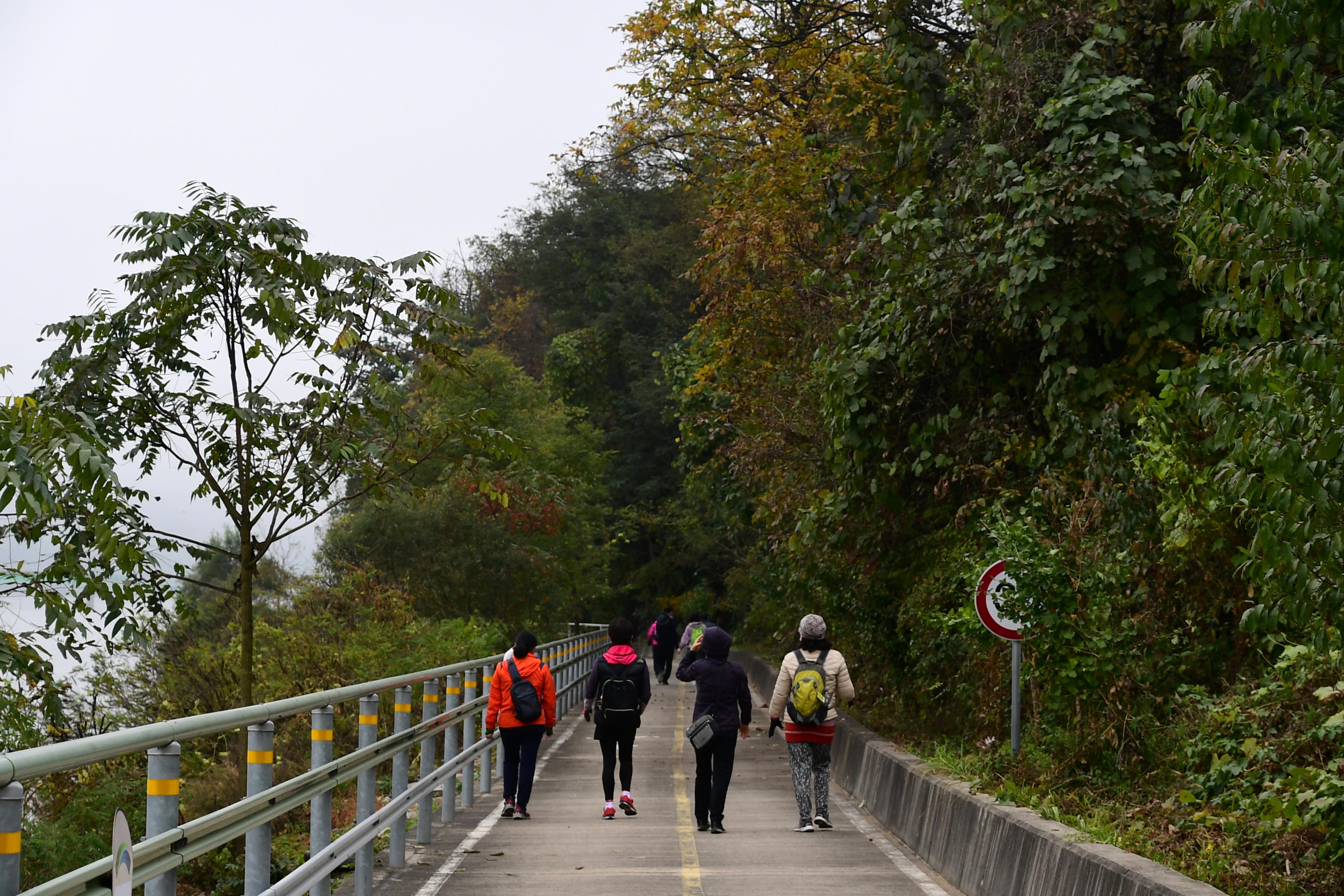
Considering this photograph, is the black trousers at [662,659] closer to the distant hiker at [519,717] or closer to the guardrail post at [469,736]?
the guardrail post at [469,736]

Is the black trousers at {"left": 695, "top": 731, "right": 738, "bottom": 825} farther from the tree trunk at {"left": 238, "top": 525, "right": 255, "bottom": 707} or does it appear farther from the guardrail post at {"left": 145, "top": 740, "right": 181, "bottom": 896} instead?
the guardrail post at {"left": 145, "top": 740, "right": 181, "bottom": 896}

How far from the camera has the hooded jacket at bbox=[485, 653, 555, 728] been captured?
44.3 feet

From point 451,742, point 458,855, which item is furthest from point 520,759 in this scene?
point 458,855

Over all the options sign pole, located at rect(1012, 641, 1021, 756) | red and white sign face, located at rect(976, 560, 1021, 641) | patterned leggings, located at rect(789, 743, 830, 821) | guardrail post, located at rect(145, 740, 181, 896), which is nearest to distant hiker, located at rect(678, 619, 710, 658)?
patterned leggings, located at rect(789, 743, 830, 821)

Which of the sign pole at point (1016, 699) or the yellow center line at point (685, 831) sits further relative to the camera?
the sign pole at point (1016, 699)

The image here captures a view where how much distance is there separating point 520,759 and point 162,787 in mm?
9022

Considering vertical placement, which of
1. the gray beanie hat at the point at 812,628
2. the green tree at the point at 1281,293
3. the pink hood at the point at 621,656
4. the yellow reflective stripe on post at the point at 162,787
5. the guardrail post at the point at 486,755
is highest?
the green tree at the point at 1281,293

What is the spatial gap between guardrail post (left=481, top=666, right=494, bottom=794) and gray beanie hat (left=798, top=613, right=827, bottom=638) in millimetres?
3483

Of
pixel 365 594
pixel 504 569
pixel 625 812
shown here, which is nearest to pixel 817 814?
pixel 625 812

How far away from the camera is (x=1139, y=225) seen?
1439cm

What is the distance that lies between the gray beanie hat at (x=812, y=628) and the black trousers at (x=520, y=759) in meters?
2.73

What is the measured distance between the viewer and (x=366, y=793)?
28.5 ft

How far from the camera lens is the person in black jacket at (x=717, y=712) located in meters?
12.8

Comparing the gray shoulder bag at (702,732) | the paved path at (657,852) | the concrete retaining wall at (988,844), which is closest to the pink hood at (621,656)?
the gray shoulder bag at (702,732)
